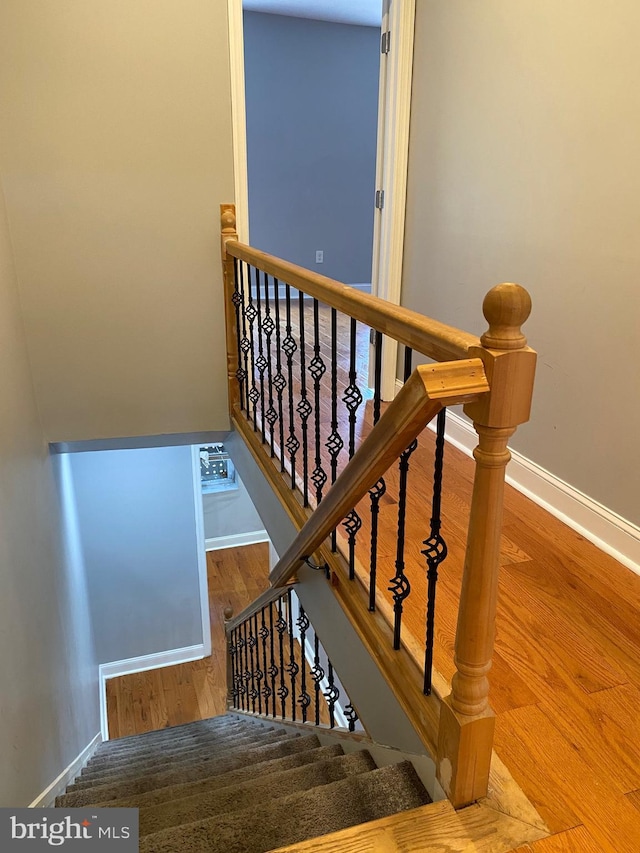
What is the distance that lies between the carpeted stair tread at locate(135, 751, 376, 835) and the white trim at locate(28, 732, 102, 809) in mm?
765

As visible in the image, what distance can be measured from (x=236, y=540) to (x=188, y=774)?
476 centimetres

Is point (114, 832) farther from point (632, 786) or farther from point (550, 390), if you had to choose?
point (550, 390)

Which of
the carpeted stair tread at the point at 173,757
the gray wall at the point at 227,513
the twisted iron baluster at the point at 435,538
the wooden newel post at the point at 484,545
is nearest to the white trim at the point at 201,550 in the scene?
the gray wall at the point at 227,513

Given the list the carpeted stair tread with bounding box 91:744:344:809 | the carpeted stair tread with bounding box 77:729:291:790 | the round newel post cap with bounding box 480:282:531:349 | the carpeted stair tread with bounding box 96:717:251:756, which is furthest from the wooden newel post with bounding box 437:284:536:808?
the carpeted stair tread with bounding box 96:717:251:756

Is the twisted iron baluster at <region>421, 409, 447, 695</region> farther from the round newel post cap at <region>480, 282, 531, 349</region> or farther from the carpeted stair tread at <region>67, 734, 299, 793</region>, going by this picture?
the carpeted stair tread at <region>67, 734, 299, 793</region>

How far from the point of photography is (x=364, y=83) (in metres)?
6.30

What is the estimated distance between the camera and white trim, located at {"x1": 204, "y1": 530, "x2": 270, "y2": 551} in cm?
731

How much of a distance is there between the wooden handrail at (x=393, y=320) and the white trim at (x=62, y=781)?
6.81 feet

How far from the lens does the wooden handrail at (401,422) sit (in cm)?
102

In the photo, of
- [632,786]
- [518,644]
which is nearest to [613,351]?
[518,644]

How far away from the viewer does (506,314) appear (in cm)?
98

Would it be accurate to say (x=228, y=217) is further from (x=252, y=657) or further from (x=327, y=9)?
(x=327, y=9)

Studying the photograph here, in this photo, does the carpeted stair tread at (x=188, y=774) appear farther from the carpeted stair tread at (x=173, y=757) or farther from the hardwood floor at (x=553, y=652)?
the hardwood floor at (x=553, y=652)

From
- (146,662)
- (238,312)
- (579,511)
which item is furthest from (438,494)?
(146,662)
